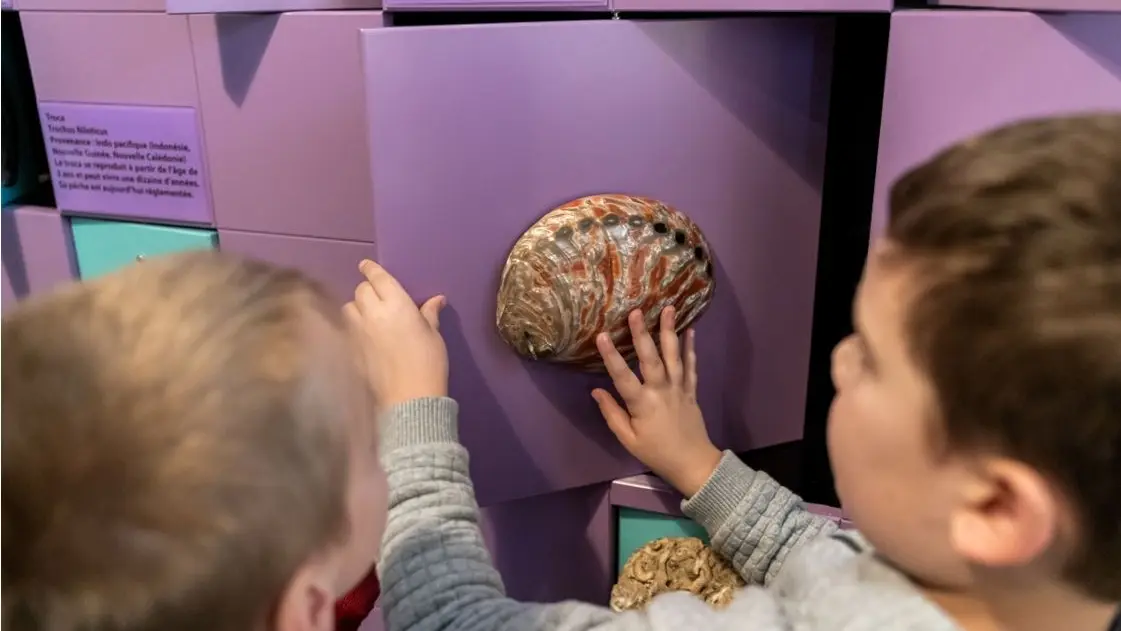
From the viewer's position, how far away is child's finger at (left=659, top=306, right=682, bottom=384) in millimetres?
848

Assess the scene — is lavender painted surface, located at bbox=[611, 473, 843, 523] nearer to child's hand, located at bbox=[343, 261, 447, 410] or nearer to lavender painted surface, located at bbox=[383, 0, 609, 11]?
child's hand, located at bbox=[343, 261, 447, 410]

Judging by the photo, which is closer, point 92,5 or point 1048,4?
point 1048,4

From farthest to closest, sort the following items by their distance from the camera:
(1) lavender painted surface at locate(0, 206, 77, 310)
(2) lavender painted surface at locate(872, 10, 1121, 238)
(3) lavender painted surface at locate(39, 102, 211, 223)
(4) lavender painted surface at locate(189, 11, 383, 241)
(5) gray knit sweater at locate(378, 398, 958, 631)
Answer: (1) lavender painted surface at locate(0, 206, 77, 310)
(3) lavender painted surface at locate(39, 102, 211, 223)
(4) lavender painted surface at locate(189, 11, 383, 241)
(2) lavender painted surface at locate(872, 10, 1121, 238)
(5) gray knit sweater at locate(378, 398, 958, 631)

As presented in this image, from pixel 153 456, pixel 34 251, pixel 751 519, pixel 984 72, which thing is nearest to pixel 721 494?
pixel 751 519

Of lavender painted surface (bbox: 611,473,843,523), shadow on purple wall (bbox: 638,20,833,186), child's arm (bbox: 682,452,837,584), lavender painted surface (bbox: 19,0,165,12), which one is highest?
lavender painted surface (bbox: 19,0,165,12)

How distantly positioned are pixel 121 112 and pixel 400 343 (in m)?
0.48

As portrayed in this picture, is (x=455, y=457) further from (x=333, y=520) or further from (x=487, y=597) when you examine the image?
(x=333, y=520)

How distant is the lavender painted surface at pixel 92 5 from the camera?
100cm

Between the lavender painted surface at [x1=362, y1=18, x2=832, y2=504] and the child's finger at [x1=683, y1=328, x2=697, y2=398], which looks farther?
the child's finger at [x1=683, y1=328, x2=697, y2=398]

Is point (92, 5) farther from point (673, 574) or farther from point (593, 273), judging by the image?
point (673, 574)

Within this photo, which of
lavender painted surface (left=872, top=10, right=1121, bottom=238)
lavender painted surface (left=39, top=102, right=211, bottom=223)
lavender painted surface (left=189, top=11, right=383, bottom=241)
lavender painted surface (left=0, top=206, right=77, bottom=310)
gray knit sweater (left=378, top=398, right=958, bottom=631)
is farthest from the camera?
lavender painted surface (left=0, top=206, right=77, bottom=310)

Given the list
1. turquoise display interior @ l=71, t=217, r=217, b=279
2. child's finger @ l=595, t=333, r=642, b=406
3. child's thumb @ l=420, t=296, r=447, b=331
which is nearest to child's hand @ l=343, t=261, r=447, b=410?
child's thumb @ l=420, t=296, r=447, b=331

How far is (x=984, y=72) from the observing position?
72cm

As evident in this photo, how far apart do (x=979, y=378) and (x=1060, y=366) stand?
1.5 inches
